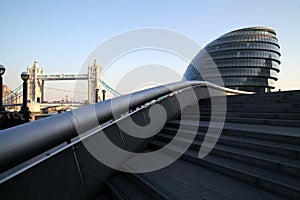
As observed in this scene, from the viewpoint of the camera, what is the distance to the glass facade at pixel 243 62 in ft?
167

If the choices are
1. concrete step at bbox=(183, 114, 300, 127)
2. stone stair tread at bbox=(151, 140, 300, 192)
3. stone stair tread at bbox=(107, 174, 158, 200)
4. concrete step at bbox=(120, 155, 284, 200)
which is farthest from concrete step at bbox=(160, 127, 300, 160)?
stone stair tread at bbox=(107, 174, 158, 200)

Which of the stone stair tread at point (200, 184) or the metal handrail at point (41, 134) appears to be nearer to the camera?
the metal handrail at point (41, 134)

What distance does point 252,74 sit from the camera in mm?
50781

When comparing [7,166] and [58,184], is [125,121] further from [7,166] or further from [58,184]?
[7,166]

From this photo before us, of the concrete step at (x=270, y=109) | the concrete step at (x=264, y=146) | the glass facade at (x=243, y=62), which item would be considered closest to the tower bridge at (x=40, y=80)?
the glass facade at (x=243, y=62)

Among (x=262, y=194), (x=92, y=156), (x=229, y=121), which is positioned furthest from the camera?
(x=229, y=121)

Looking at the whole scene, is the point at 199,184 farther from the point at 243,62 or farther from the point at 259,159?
the point at 243,62

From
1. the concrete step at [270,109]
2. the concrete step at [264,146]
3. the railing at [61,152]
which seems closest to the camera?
the railing at [61,152]

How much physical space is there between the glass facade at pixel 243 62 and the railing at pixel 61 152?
50515mm

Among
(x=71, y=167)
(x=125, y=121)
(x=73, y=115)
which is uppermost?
(x=73, y=115)

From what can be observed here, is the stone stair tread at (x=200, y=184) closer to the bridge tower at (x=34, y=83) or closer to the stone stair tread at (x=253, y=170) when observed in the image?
the stone stair tread at (x=253, y=170)

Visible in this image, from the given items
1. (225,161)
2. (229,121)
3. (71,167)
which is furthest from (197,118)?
(71,167)

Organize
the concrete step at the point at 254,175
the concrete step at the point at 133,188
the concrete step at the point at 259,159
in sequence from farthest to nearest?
the concrete step at the point at 133,188, the concrete step at the point at 259,159, the concrete step at the point at 254,175

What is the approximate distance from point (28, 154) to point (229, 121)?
4776mm
